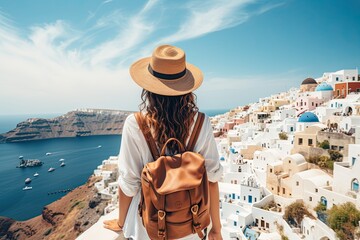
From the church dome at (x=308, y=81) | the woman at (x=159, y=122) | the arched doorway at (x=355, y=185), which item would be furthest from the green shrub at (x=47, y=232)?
the church dome at (x=308, y=81)

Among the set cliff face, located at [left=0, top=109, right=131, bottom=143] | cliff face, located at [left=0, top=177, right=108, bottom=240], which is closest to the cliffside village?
cliff face, located at [left=0, top=177, right=108, bottom=240]

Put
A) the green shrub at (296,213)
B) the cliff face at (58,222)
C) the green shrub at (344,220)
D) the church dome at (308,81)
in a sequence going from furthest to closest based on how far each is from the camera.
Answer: the church dome at (308,81)
the cliff face at (58,222)
the green shrub at (296,213)
the green shrub at (344,220)

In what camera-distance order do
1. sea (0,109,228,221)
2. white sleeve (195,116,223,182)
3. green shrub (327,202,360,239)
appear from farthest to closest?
sea (0,109,228,221), green shrub (327,202,360,239), white sleeve (195,116,223,182)

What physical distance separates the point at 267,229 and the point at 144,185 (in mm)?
10929

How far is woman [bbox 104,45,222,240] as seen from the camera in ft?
4.37

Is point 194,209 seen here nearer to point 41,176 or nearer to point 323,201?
point 323,201

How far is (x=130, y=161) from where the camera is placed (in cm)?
135

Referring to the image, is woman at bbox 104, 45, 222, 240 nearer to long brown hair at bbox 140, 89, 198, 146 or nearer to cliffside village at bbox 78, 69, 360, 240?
long brown hair at bbox 140, 89, 198, 146

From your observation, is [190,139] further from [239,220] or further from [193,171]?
[239,220]

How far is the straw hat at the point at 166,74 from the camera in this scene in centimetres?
135

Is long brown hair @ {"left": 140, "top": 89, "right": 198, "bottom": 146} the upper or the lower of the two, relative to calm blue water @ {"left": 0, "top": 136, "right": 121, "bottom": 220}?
upper

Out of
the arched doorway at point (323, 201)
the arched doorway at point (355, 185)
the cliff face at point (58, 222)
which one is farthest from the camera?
the cliff face at point (58, 222)

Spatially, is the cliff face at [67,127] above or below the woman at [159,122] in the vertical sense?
below

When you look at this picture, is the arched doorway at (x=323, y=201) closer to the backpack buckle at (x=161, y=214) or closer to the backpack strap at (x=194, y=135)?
the backpack strap at (x=194, y=135)
